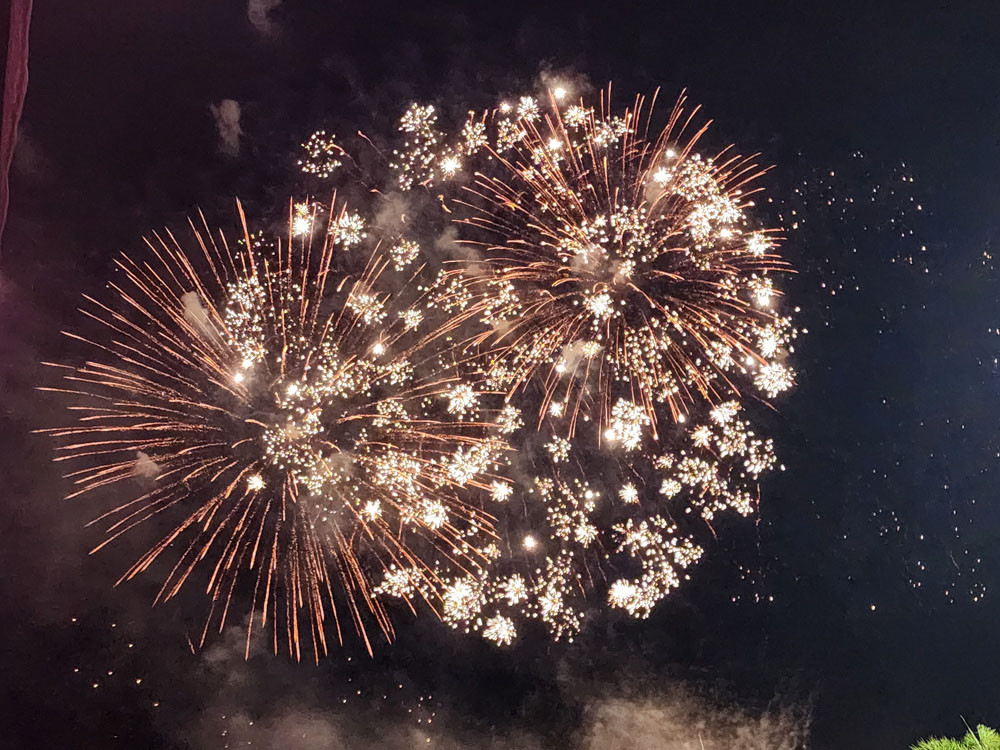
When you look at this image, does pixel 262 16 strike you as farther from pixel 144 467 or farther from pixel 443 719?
pixel 443 719

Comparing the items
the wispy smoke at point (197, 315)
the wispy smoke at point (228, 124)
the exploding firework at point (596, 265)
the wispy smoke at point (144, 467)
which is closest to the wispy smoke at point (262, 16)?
the wispy smoke at point (228, 124)

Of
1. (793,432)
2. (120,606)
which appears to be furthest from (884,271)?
(120,606)

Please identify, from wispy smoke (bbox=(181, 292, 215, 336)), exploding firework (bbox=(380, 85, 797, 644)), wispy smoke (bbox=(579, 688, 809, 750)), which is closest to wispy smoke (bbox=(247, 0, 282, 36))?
exploding firework (bbox=(380, 85, 797, 644))

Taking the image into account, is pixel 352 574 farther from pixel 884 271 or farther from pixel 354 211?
pixel 884 271

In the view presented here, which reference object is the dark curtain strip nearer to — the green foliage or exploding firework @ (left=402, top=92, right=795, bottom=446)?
exploding firework @ (left=402, top=92, right=795, bottom=446)

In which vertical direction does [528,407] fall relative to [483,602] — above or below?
above

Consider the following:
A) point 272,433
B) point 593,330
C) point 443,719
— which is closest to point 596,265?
point 593,330
